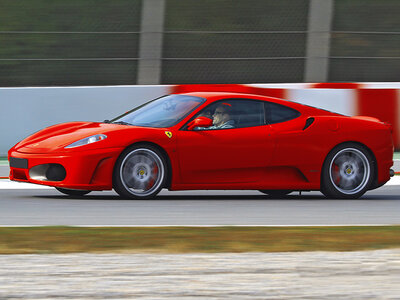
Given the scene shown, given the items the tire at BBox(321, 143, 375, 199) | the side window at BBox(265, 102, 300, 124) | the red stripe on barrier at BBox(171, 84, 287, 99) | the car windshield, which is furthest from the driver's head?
the red stripe on barrier at BBox(171, 84, 287, 99)

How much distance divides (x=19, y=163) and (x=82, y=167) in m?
0.74

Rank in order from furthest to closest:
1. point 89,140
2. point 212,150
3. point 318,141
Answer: point 318,141 → point 212,150 → point 89,140

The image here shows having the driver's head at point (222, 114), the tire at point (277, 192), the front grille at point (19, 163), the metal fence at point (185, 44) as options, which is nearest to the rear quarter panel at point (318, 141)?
the driver's head at point (222, 114)

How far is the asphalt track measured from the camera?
820cm

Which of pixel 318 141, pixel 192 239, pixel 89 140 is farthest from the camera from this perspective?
pixel 318 141

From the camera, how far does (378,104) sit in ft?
50.3

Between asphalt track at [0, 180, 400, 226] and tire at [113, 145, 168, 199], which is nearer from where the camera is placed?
asphalt track at [0, 180, 400, 226]

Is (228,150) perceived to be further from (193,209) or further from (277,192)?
(277,192)

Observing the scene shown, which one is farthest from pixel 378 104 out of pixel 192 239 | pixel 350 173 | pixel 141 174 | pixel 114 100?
pixel 192 239

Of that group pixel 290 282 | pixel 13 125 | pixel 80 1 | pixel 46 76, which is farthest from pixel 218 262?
pixel 80 1

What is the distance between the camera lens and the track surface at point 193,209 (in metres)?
8.22

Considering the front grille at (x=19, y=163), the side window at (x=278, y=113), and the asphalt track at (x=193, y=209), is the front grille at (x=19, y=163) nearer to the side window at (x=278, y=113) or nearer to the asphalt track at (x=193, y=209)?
the asphalt track at (x=193, y=209)

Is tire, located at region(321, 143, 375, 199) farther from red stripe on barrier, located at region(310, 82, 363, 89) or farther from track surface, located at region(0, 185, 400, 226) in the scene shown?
red stripe on barrier, located at region(310, 82, 363, 89)

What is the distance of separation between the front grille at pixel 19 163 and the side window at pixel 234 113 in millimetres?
1934
